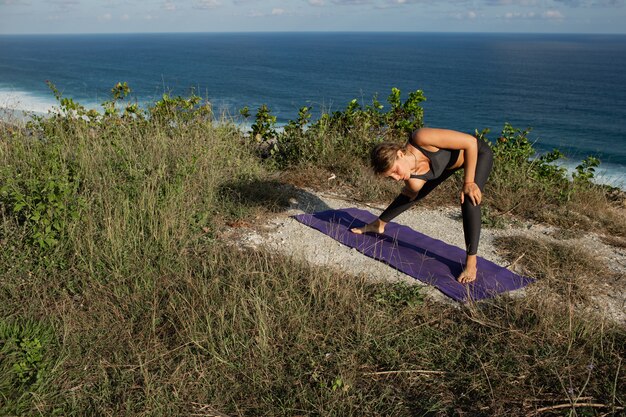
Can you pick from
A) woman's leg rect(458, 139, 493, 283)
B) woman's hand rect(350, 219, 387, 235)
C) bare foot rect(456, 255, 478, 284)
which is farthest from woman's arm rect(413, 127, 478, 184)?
woman's hand rect(350, 219, 387, 235)

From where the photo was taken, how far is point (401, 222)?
6148mm

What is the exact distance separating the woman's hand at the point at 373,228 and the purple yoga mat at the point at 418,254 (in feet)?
0.16

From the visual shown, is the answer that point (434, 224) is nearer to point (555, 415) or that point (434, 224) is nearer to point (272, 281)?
point (272, 281)

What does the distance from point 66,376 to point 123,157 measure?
3.13 metres

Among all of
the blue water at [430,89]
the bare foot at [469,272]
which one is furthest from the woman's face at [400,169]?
the blue water at [430,89]

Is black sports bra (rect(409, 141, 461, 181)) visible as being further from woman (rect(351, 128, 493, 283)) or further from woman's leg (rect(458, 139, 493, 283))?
woman's leg (rect(458, 139, 493, 283))

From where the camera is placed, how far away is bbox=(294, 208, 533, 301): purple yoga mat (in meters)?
4.46

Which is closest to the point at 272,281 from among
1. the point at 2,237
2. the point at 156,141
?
the point at 2,237

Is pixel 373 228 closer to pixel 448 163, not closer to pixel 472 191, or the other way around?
pixel 448 163

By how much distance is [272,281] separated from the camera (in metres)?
4.06

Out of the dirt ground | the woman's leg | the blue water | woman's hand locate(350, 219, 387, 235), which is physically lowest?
the blue water

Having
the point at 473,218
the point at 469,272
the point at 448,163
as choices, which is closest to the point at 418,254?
the point at 469,272

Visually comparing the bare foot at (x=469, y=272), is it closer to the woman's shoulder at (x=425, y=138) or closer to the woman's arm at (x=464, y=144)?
the woman's arm at (x=464, y=144)

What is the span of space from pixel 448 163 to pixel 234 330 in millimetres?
2391
